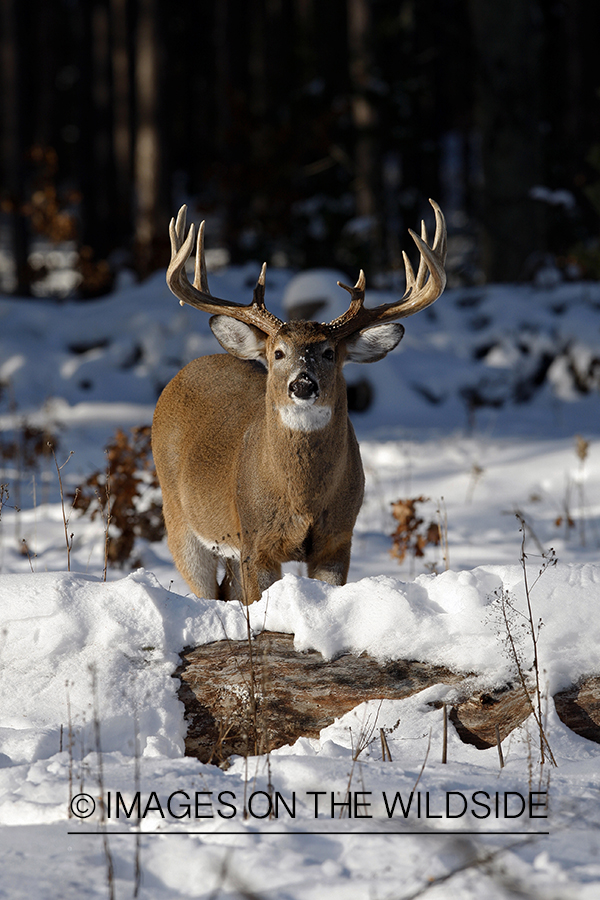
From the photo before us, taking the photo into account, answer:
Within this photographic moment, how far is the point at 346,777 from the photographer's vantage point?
2.76 meters

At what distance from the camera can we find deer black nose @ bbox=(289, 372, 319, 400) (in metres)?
4.28

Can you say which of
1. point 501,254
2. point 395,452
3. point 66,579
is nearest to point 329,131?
point 501,254

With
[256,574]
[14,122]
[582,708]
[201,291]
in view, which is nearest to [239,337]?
[201,291]

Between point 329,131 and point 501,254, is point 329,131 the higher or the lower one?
the higher one

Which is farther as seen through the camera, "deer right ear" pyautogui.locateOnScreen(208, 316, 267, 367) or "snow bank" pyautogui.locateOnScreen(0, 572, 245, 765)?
"deer right ear" pyautogui.locateOnScreen(208, 316, 267, 367)

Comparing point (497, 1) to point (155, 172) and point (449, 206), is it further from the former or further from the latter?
point (449, 206)

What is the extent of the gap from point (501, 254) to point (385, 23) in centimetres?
441

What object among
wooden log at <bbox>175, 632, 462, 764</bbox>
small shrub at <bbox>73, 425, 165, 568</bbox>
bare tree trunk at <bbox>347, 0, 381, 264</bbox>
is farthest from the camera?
bare tree trunk at <bbox>347, 0, 381, 264</bbox>

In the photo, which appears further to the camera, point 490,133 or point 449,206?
point 449,206

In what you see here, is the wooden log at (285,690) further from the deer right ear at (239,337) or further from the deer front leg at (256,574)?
the deer right ear at (239,337)

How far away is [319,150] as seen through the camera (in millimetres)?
15773

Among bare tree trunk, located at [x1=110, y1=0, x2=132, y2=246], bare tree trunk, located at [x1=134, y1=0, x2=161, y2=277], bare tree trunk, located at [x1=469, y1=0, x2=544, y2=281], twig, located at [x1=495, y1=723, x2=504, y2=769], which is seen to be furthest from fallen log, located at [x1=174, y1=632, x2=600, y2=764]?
bare tree trunk, located at [x1=110, y1=0, x2=132, y2=246]

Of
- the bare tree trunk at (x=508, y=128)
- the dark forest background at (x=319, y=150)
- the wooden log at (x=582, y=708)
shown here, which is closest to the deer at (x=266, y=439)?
the wooden log at (x=582, y=708)

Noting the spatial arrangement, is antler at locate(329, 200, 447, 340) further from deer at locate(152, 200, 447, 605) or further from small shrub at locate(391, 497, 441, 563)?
small shrub at locate(391, 497, 441, 563)
